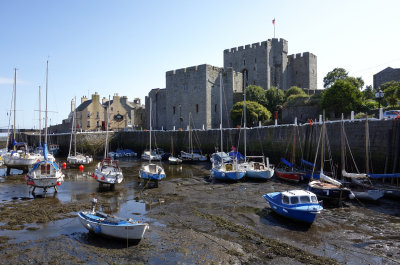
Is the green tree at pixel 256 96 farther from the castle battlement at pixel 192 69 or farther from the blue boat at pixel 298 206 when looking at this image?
the blue boat at pixel 298 206

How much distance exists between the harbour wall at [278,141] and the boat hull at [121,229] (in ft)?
43.2

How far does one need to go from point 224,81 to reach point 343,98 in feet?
58.8

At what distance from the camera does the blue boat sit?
1167 centimetres

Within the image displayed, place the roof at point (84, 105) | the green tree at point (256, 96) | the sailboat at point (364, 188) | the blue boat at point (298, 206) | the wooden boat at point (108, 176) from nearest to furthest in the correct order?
the blue boat at point (298, 206), the sailboat at point (364, 188), the wooden boat at point (108, 176), the green tree at point (256, 96), the roof at point (84, 105)

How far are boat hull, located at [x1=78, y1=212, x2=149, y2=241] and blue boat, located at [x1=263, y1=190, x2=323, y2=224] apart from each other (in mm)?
5545

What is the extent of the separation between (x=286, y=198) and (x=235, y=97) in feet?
106

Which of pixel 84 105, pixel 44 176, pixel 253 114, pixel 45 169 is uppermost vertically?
pixel 84 105

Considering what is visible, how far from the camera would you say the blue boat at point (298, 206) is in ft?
38.3

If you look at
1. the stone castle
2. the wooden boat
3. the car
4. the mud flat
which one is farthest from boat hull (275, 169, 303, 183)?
the stone castle

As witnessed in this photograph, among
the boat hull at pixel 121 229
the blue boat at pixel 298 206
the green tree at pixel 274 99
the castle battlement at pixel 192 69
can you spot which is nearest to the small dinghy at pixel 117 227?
the boat hull at pixel 121 229

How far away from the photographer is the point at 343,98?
99.3ft

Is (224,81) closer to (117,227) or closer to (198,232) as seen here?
(198,232)

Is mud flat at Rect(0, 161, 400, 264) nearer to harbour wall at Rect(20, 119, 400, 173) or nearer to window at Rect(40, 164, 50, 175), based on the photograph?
window at Rect(40, 164, 50, 175)

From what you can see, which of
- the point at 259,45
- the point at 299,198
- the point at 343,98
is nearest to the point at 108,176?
the point at 299,198
